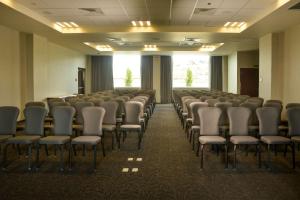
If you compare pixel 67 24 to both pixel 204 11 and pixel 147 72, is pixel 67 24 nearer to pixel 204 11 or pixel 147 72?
pixel 204 11

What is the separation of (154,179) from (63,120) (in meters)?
2.16

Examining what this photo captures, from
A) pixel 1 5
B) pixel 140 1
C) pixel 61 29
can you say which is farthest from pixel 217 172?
pixel 61 29

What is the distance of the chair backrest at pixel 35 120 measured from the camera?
6420 mm

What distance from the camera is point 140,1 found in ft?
28.7

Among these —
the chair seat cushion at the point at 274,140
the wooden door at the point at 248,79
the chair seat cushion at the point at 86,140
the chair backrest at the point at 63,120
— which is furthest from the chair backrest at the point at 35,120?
the wooden door at the point at 248,79

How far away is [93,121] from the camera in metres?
6.47

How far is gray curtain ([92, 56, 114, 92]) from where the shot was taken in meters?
23.3

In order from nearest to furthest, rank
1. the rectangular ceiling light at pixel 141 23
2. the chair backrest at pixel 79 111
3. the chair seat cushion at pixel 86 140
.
Answer: the chair seat cushion at pixel 86 140 < the chair backrest at pixel 79 111 < the rectangular ceiling light at pixel 141 23

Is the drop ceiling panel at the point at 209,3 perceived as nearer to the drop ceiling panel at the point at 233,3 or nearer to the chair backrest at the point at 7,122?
the drop ceiling panel at the point at 233,3

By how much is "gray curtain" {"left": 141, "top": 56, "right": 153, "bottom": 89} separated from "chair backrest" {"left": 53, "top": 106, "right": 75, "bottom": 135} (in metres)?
17.1

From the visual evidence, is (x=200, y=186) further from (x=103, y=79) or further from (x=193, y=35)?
(x=103, y=79)

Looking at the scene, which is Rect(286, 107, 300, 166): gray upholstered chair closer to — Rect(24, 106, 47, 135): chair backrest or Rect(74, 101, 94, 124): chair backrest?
Rect(74, 101, 94, 124): chair backrest

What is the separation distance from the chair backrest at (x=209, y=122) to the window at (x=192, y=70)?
17724 mm

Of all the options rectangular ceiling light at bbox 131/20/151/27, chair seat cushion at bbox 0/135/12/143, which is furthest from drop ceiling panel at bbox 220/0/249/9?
chair seat cushion at bbox 0/135/12/143
